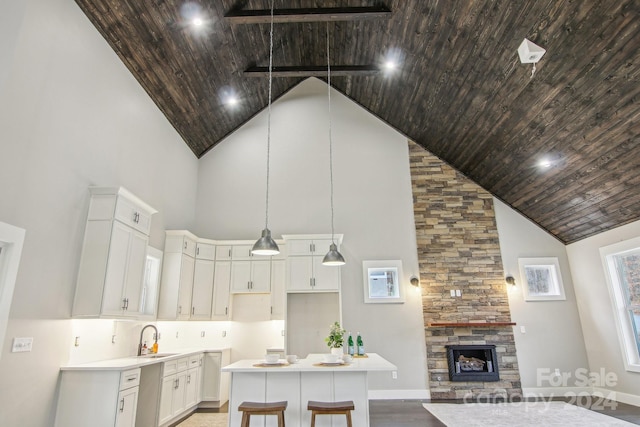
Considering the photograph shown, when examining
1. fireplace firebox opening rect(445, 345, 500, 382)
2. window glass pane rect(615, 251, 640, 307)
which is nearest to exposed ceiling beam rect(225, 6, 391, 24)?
window glass pane rect(615, 251, 640, 307)

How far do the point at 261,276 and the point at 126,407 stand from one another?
3.02 metres

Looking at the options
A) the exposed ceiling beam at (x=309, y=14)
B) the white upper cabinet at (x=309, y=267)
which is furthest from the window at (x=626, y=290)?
the exposed ceiling beam at (x=309, y=14)

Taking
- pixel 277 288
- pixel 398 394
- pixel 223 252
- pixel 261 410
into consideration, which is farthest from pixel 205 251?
pixel 398 394

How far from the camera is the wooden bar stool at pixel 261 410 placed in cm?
322

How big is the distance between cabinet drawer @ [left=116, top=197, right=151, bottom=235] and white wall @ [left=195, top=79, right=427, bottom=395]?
2411 millimetres

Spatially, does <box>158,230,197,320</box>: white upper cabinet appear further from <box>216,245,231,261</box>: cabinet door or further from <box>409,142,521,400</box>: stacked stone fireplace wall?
<box>409,142,521,400</box>: stacked stone fireplace wall

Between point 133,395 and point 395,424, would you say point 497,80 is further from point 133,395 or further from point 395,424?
point 133,395

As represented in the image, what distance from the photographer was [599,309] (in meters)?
6.13

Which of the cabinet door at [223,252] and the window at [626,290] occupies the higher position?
the cabinet door at [223,252]

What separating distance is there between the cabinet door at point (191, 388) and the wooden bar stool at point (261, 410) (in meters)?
2.28

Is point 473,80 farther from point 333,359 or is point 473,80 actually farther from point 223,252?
point 223,252

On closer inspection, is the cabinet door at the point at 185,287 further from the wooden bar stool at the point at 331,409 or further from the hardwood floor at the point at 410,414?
the wooden bar stool at the point at 331,409

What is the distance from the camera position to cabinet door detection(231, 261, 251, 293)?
252 inches


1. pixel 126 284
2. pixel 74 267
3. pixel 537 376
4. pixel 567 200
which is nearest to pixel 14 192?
pixel 74 267
